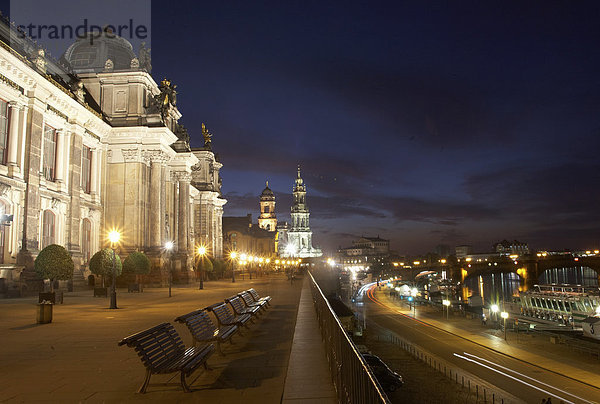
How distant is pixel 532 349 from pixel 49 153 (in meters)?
48.6

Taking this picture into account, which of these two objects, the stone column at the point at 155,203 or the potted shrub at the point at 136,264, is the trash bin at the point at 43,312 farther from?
the stone column at the point at 155,203

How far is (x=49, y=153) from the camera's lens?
36594mm

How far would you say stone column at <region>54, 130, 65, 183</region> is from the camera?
37.1 m

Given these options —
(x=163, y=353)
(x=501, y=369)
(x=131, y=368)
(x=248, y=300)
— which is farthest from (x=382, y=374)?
(x=501, y=369)

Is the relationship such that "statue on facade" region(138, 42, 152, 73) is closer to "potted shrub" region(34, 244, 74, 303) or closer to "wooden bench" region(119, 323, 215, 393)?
"potted shrub" region(34, 244, 74, 303)

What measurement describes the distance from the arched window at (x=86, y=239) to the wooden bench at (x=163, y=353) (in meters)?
36.5

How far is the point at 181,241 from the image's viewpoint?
180 feet

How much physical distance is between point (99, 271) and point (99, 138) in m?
17.2

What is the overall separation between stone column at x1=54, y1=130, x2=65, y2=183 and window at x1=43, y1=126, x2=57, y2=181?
23 centimetres

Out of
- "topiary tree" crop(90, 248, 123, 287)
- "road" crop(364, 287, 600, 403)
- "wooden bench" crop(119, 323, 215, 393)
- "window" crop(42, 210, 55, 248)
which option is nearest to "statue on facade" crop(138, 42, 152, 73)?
"window" crop(42, 210, 55, 248)

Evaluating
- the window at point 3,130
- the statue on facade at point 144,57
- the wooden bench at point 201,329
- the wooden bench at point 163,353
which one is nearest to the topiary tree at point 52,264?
the window at point 3,130

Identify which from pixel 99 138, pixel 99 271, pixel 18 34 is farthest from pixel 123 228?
pixel 18 34

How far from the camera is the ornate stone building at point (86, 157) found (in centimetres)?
3095

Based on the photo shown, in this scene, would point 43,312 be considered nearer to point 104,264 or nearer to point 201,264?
point 104,264
